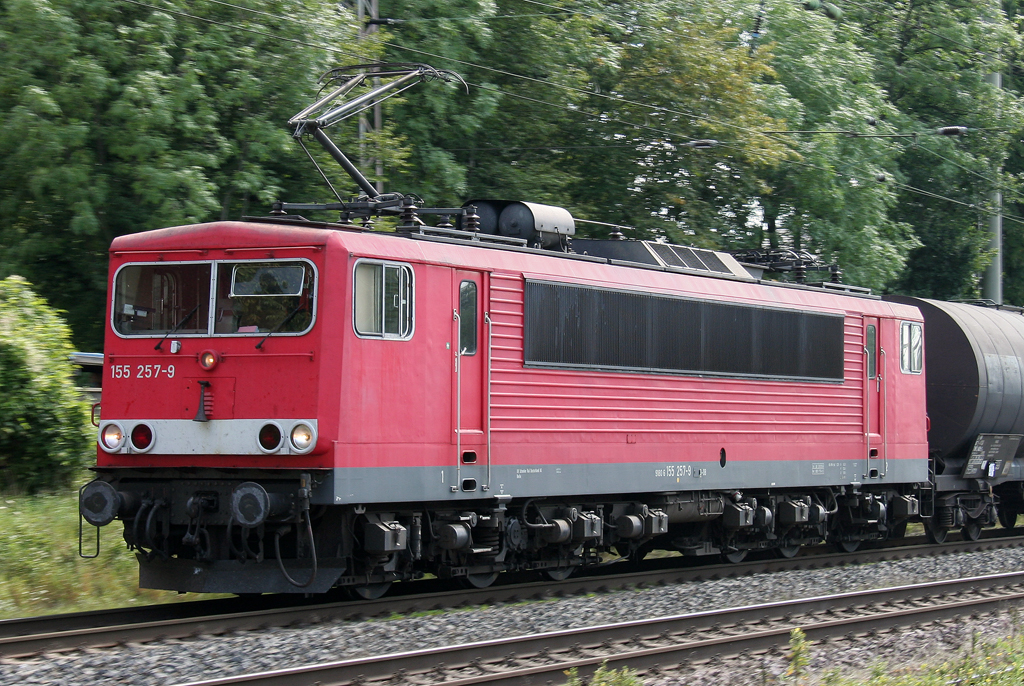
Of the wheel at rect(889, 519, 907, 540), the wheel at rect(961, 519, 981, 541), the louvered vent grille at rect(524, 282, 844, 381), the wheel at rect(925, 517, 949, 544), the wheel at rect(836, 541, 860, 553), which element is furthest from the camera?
the wheel at rect(961, 519, 981, 541)

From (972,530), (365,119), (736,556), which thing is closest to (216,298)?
(365,119)

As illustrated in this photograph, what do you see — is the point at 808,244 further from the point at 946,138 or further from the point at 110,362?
the point at 110,362

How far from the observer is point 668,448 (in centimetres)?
1305

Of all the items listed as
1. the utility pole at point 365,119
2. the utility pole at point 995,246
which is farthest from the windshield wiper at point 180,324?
the utility pole at point 995,246

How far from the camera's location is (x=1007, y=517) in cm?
2114

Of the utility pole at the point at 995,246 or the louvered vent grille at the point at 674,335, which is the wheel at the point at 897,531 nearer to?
the louvered vent grille at the point at 674,335

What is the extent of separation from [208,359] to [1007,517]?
1658 centimetres

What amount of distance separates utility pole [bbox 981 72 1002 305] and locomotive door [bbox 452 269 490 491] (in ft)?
69.7

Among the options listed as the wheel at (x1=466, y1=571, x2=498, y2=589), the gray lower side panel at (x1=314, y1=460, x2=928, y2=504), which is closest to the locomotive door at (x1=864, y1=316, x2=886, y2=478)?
the gray lower side panel at (x1=314, y1=460, x2=928, y2=504)

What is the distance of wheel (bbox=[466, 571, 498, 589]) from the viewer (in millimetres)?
11516

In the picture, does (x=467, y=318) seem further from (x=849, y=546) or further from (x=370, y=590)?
(x=849, y=546)

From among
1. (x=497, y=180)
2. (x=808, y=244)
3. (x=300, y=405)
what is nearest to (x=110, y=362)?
(x=300, y=405)

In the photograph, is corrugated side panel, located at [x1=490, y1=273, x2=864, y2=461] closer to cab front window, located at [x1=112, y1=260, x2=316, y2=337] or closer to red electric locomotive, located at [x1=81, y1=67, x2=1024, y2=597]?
red electric locomotive, located at [x1=81, y1=67, x2=1024, y2=597]

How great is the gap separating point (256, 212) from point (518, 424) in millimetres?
7260
